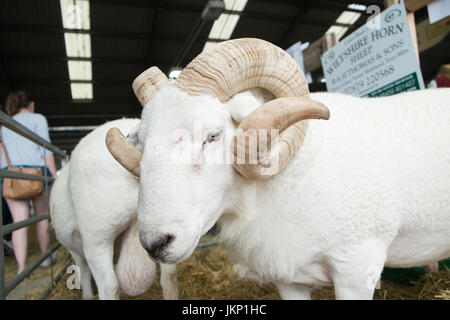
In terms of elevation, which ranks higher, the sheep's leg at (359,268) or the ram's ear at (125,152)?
the ram's ear at (125,152)

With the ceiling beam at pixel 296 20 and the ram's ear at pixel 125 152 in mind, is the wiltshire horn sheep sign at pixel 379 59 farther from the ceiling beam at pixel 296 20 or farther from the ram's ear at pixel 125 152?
the ceiling beam at pixel 296 20

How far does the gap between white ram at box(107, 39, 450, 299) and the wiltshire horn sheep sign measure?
0.80 metres

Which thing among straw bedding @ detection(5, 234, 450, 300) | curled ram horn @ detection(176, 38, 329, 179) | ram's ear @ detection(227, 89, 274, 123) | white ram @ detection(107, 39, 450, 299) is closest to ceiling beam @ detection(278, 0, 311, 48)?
straw bedding @ detection(5, 234, 450, 300)

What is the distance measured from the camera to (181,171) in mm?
1115

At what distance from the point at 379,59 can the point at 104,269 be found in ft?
8.78

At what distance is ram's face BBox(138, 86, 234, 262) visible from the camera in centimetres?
107

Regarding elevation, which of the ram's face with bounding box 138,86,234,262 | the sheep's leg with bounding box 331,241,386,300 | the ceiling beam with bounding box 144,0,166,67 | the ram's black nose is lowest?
the sheep's leg with bounding box 331,241,386,300

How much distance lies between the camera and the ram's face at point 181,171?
107 centimetres

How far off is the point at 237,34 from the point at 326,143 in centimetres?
700

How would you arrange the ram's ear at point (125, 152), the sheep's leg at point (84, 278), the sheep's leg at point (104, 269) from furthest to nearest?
1. the sheep's leg at point (84, 278)
2. the sheep's leg at point (104, 269)
3. the ram's ear at point (125, 152)

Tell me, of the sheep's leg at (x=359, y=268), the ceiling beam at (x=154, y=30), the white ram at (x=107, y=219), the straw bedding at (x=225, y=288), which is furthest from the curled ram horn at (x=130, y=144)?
the ceiling beam at (x=154, y=30)

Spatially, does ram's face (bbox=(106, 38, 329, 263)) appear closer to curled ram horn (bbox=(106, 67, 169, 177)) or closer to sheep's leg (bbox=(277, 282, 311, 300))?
curled ram horn (bbox=(106, 67, 169, 177))

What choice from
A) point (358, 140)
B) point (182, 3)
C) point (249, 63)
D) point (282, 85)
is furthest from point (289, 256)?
point (182, 3)

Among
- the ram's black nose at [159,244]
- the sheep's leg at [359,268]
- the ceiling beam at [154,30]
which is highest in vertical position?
the ceiling beam at [154,30]
